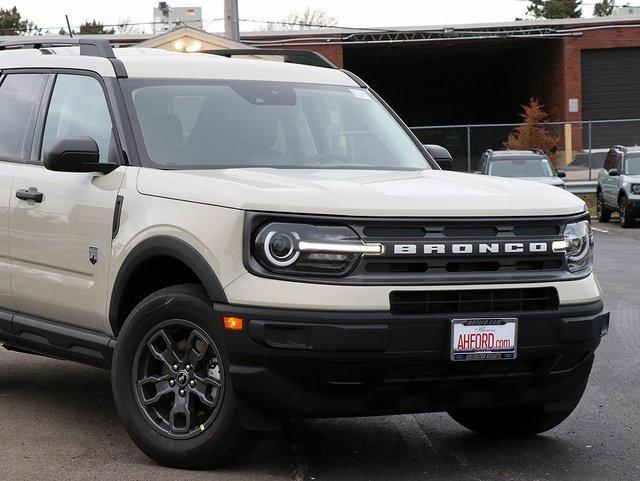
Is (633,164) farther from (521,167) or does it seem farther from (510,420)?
(510,420)

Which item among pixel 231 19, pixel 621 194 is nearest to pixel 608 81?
pixel 621 194

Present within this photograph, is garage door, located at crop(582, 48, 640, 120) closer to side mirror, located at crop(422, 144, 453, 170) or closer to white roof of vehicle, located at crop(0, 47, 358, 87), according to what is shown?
side mirror, located at crop(422, 144, 453, 170)

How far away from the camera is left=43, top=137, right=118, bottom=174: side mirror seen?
5980 mm

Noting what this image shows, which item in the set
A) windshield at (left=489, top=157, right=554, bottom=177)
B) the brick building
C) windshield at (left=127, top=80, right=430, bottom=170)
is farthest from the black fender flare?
the brick building

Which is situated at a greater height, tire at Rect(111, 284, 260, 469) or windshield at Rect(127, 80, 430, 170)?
windshield at Rect(127, 80, 430, 170)

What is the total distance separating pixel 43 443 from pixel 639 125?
43.0m

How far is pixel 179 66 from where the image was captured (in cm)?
667

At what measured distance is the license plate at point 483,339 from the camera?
5125 millimetres

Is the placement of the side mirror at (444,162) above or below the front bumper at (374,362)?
above

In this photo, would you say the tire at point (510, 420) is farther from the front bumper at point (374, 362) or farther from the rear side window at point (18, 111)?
the rear side window at point (18, 111)

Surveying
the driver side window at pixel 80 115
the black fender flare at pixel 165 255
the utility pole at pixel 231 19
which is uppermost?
the utility pole at pixel 231 19

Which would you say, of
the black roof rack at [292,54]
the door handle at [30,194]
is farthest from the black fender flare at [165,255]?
the black roof rack at [292,54]

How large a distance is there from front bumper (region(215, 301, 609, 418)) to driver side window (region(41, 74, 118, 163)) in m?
1.60

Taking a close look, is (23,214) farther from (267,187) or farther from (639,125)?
(639,125)
